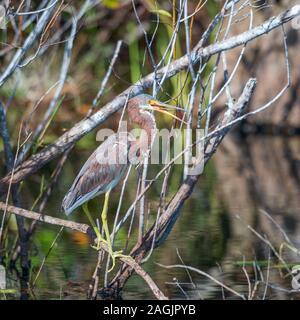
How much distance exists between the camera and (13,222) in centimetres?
648

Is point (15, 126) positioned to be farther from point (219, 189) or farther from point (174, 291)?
point (174, 291)

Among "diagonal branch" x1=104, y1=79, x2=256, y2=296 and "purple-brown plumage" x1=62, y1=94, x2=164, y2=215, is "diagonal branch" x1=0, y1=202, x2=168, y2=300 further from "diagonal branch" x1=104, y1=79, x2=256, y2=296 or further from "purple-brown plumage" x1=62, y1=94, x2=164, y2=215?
Answer: "purple-brown plumage" x1=62, y1=94, x2=164, y2=215

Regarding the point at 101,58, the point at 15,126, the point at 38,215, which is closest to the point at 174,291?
the point at 38,215

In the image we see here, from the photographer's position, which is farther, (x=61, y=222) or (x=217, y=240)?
(x=217, y=240)

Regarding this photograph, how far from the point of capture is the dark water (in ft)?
15.5

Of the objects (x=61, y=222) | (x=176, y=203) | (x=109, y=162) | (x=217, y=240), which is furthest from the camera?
(x=217, y=240)

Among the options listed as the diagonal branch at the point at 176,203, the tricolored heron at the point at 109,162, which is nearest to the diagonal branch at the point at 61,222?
the diagonal branch at the point at 176,203

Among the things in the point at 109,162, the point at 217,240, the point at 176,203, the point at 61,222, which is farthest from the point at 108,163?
the point at 217,240

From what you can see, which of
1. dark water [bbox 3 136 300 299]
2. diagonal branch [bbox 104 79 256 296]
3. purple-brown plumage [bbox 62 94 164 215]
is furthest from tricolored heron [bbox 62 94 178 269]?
dark water [bbox 3 136 300 299]

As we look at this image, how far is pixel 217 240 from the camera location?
5801 mm

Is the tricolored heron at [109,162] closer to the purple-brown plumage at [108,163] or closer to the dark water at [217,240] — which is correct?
the purple-brown plumage at [108,163]

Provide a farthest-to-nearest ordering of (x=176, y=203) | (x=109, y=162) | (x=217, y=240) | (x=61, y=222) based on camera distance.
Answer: (x=217, y=240) → (x=109, y=162) → (x=176, y=203) → (x=61, y=222)

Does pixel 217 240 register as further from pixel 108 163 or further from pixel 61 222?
pixel 61 222
